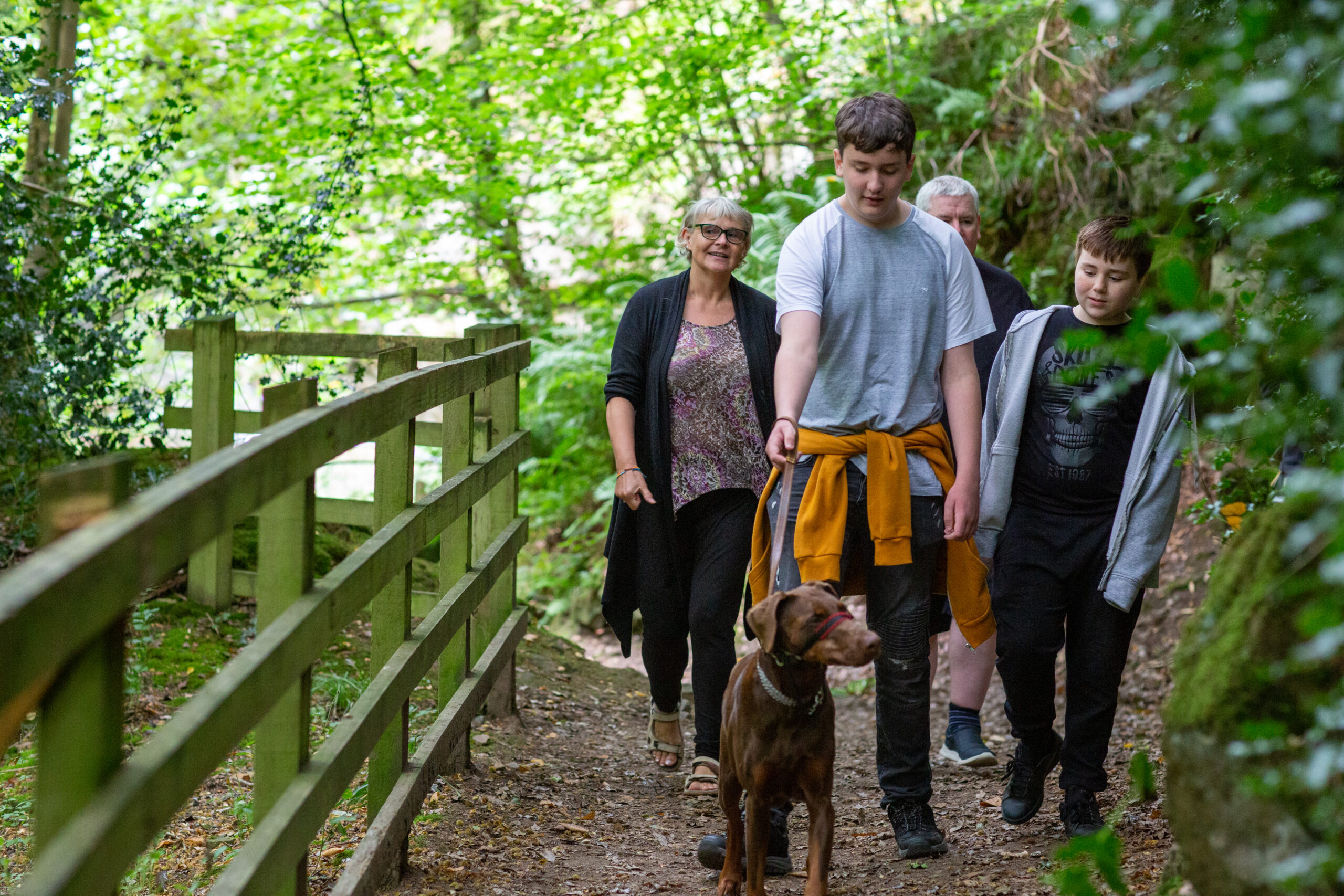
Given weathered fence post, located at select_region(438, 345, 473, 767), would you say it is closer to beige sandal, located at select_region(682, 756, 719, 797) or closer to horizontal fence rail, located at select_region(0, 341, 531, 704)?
beige sandal, located at select_region(682, 756, 719, 797)

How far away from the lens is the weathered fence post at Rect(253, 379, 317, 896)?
2.72m

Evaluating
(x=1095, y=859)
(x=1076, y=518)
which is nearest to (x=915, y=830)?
(x=1076, y=518)

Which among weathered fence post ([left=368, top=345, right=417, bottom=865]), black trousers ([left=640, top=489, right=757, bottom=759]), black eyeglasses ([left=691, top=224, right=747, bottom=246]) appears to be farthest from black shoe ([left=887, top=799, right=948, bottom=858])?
black eyeglasses ([left=691, top=224, right=747, bottom=246])

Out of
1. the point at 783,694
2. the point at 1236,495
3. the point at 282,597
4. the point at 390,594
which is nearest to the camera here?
the point at 282,597

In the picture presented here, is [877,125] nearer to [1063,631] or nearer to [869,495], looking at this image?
[869,495]

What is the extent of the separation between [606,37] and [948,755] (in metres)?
8.98

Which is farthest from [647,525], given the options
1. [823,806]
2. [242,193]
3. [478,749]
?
[242,193]

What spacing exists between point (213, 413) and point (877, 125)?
4.33 meters

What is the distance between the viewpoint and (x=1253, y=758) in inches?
79.7

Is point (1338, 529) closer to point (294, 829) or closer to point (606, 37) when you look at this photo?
point (294, 829)

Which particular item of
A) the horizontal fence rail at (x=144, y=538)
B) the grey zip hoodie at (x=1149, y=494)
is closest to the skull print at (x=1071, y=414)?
the grey zip hoodie at (x=1149, y=494)

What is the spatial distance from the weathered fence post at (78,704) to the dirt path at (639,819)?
7.07 ft

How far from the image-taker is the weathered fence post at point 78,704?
5.50ft

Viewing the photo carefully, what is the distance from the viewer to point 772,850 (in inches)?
163
